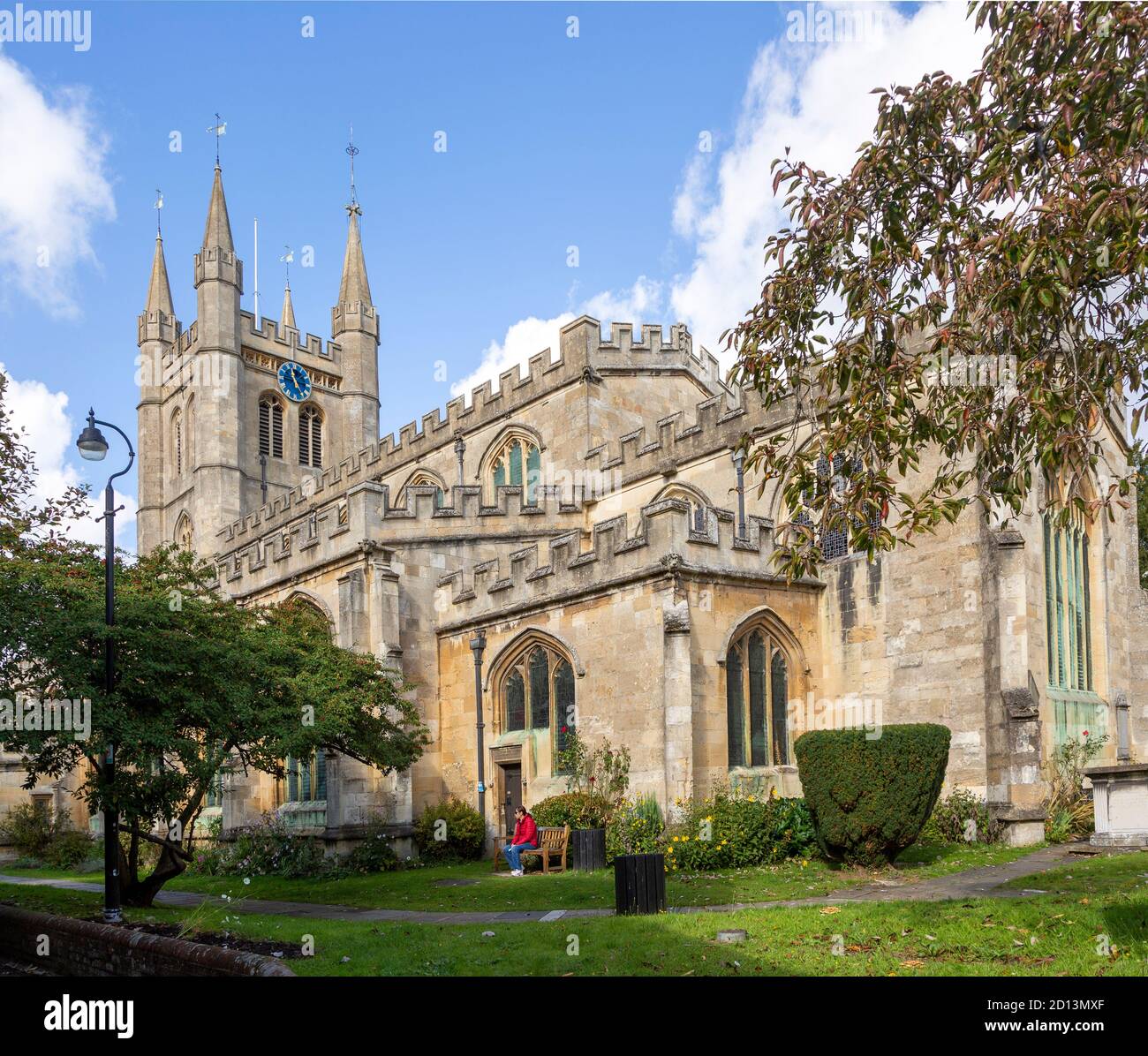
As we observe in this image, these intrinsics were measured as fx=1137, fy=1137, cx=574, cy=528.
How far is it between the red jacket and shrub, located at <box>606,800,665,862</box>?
1169 mm

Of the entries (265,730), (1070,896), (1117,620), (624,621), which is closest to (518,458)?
(624,621)

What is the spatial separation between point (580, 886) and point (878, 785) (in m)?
4.19

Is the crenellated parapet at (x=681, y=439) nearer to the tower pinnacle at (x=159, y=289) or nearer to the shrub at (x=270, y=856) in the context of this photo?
the shrub at (x=270, y=856)

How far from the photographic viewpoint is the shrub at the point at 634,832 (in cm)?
1694

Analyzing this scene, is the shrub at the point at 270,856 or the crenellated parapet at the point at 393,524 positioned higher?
the crenellated parapet at the point at 393,524

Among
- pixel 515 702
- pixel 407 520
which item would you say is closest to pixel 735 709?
pixel 515 702

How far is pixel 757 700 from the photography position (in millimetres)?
19422

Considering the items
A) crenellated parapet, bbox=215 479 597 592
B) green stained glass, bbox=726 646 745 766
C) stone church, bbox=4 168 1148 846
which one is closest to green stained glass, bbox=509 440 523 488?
stone church, bbox=4 168 1148 846

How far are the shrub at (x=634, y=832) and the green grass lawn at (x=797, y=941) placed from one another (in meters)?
5.54

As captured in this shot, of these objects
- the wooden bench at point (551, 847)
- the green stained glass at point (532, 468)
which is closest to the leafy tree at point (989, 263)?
the wooden bench at point (551, 847)

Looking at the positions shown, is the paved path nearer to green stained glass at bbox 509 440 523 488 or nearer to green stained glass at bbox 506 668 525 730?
green stained glass at bbox 506 668 525 730

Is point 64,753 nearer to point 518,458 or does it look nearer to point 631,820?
point 631,820

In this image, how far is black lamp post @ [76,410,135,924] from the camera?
12836 mm
